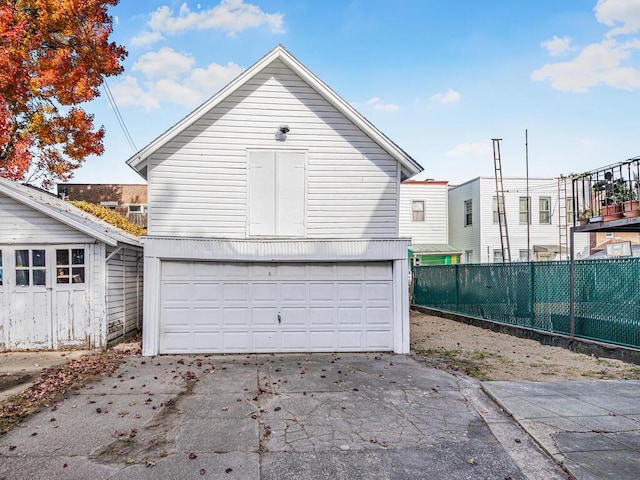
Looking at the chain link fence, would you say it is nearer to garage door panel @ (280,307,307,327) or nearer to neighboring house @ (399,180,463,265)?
garage door panel @ (280,307,307,327)

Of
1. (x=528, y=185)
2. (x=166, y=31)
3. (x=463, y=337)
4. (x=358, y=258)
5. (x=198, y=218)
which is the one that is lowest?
(x=463, y=337)

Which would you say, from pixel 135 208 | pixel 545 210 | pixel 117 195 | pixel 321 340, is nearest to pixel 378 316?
pixel 321 340

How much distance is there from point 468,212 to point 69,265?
68.0 ft

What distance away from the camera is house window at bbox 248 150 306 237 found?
10.3 meters

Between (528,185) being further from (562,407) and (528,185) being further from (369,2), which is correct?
(562,407)

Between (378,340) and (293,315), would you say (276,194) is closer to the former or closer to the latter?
(293,315)

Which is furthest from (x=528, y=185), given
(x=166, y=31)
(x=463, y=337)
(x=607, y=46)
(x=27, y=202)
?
(x=27, y=202)

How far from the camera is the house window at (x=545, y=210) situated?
24734 millimetres

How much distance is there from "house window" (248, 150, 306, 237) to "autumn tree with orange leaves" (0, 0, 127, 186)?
36.2ft

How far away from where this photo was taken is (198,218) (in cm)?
1024

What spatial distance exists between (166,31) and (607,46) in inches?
581

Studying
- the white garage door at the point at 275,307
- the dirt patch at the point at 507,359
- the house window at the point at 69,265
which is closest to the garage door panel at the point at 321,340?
the white garage door at the point at 275,307

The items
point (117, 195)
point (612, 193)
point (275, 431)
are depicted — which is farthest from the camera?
point (117, 195)

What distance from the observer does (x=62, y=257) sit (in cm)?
1076
